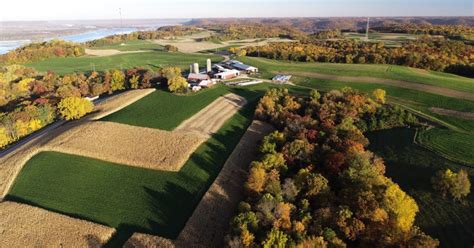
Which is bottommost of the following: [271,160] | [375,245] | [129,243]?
[129,243]

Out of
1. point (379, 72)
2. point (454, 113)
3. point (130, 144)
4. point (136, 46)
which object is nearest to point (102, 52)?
point (136, 46)

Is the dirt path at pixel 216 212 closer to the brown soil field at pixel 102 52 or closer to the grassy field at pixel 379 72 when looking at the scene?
the grassy field at pixel 379 72

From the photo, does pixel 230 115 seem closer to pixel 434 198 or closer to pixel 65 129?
pixel 65 129

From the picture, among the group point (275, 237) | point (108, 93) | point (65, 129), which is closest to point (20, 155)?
point (65, 129)

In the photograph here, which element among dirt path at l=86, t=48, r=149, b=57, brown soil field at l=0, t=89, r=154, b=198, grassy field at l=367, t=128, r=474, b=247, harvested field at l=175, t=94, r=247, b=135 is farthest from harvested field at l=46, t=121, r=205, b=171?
dirt path at l=86, t=48, r=149, b=57

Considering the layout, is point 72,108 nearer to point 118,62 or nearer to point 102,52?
point 118,62

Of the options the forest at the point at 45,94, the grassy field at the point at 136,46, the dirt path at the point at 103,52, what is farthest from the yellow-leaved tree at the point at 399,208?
the grassy field at the point at 136,46
